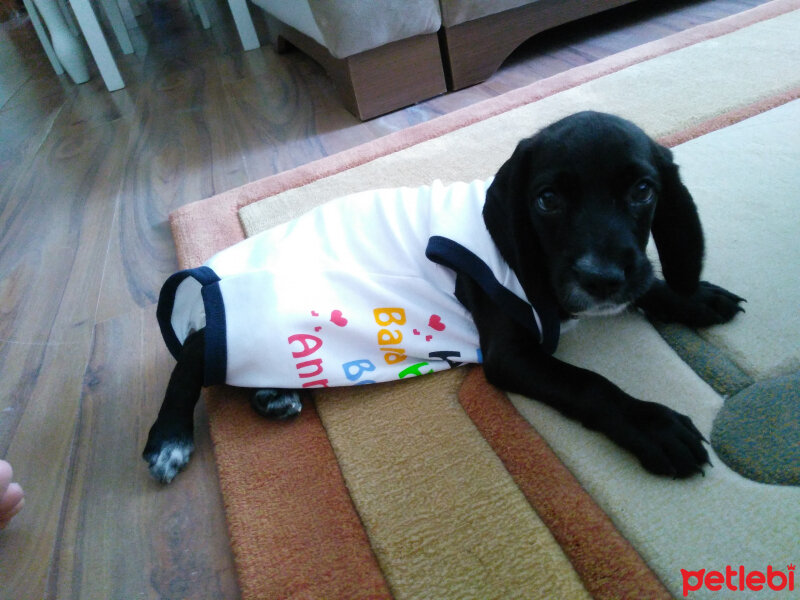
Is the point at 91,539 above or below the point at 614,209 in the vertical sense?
below

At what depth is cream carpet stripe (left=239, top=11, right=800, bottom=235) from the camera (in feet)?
5.98

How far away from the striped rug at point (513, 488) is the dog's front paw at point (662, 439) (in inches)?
1.0

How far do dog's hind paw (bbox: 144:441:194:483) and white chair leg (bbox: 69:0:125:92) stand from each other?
3459 millimetres

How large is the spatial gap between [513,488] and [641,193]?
53 centimetres

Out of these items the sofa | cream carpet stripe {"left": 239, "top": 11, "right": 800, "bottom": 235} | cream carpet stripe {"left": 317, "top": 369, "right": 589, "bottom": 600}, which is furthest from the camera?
the sofa

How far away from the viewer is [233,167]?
2.34m

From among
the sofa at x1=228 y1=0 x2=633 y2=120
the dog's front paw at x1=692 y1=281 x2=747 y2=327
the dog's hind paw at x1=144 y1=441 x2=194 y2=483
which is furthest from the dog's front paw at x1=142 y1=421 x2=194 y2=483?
the sofa at x1=228 y1=0 x2=633 y2=120

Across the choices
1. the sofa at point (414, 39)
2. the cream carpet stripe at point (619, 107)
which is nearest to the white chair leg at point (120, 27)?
the sofa at point (414, 39)

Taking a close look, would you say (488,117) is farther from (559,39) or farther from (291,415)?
(291,415)

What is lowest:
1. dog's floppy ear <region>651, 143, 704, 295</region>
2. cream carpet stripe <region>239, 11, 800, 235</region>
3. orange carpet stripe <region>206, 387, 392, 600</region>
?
orange carpet stripe <region>206, 387, 392, 600</region>

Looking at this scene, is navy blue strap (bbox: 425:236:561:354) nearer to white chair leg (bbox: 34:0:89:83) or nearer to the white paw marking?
the white paw marking

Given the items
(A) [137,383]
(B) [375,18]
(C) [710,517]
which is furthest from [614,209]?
(B) [375,18]

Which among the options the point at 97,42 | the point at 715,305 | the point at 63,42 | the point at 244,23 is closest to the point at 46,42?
the point at 63,42

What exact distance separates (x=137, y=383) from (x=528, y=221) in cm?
99
